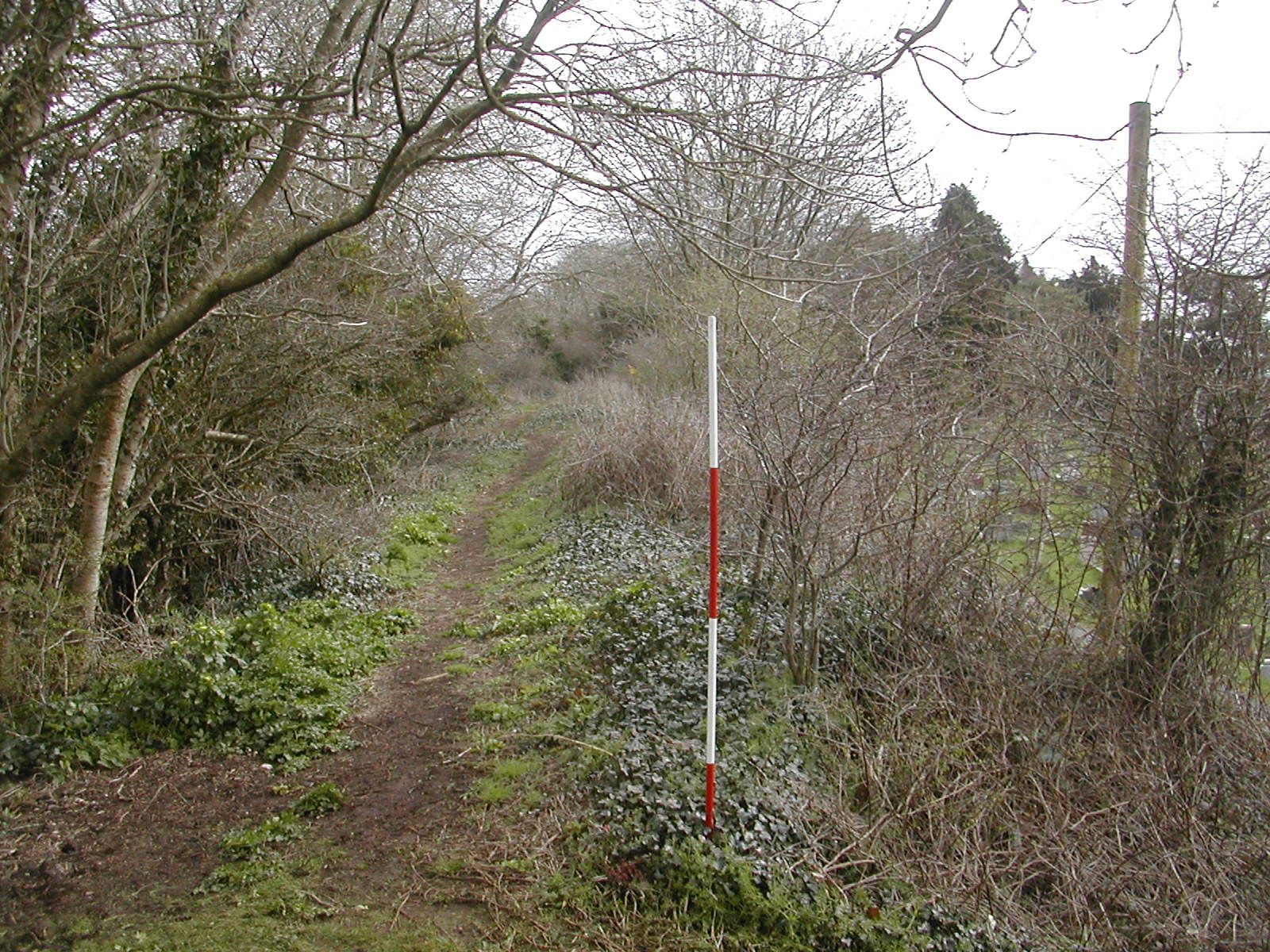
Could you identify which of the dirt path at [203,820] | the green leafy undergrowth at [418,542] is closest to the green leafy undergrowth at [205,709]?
the dirt path at [203,820]

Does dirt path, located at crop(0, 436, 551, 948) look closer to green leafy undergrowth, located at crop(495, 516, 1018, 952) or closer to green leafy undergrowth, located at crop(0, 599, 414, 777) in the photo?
green leafy undergrowth, located at crop(0, 599, 414, 777)

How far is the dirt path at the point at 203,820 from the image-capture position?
4020mm

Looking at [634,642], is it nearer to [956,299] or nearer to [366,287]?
[956,299]

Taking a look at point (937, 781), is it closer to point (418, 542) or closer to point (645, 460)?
point (645, 460)

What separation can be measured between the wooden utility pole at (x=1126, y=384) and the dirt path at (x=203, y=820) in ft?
16.1

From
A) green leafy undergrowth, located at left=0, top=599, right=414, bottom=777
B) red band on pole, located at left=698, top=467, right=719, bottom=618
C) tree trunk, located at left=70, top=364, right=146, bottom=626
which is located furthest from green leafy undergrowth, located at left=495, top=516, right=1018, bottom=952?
tree trunk, located at left=70, top=364, right=146, bottom=626

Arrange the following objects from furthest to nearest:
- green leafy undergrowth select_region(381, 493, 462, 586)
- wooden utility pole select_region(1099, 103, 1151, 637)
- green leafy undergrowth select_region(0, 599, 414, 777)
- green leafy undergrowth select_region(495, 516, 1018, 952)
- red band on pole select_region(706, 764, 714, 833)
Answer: green leafy undergrowth select_region(381, 493, 462, 586), wooden utility pole select_region(1099, 103, 1151, 637), green leafy undergrowth select_region(0, 599, 414, 777), red band on pole select_region(706, 764, 714, 833), green leafy undergrowth select_region(495, 516, 1018, 952)

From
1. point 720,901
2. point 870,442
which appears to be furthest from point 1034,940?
point 870,442

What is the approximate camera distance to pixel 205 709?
18.7 ft

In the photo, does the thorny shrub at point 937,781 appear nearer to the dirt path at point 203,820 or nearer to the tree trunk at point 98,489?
the dirt path at point 203,820

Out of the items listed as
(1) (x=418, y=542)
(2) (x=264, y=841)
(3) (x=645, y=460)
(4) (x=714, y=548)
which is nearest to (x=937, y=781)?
(4) (x=714, y=548)

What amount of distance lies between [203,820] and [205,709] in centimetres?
115

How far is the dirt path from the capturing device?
4020mm

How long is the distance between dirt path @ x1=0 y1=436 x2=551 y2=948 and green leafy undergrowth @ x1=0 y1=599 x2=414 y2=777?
162mm
